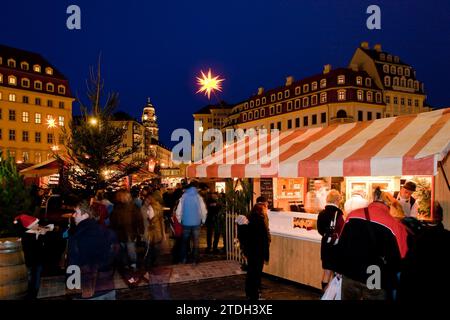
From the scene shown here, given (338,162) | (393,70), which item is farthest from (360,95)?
(338,162)

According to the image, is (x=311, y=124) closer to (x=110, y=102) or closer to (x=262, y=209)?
(x=110, y=102)

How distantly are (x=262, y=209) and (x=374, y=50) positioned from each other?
55111 mm

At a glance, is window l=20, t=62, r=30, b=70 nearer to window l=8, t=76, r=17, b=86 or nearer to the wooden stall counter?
window l=8, t=76, r=17, b=86

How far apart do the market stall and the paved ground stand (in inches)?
14.7

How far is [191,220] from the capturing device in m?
9.24

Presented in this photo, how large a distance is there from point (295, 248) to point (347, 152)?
2.14 m

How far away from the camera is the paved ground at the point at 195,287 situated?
6559 millimetres

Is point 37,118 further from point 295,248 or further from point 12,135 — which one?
point 295,248

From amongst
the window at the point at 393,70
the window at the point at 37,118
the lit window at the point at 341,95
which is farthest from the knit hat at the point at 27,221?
the window at the point at 37,118

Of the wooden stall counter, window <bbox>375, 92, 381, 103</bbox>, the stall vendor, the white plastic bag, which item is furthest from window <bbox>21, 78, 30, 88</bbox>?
the white plastic bag
